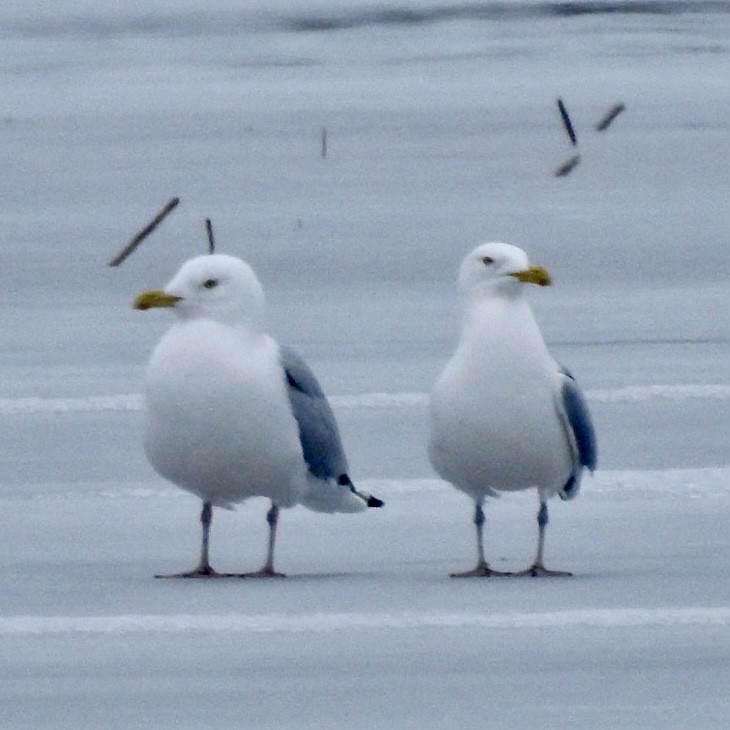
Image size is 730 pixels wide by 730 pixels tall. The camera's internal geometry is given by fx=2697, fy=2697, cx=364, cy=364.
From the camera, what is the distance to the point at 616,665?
602cm

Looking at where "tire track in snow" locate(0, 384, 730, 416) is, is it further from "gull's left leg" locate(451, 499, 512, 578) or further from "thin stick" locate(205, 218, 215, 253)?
"thin stick" locate(205, 218, 215, 253)

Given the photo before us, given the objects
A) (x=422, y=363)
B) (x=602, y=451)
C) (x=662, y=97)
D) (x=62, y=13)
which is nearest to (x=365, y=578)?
(x=602, y=451)

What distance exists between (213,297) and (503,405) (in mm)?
818

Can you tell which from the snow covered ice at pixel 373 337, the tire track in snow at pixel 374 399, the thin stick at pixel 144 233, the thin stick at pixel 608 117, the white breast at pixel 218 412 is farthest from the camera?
the thin stick at pixel 608 117

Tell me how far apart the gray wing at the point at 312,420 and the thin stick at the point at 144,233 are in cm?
681

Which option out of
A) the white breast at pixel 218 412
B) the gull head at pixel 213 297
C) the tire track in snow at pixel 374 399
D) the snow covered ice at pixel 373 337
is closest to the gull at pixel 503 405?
the snow covered ice at pixel 373 337

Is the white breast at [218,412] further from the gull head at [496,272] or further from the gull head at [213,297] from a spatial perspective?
the gull head at [496,272]

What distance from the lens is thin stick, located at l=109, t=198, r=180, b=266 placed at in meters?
14.1

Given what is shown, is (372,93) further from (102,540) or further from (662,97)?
(102,540)

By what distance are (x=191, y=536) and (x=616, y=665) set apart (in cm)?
215

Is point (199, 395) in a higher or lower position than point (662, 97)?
higher

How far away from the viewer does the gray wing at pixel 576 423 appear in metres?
7.13

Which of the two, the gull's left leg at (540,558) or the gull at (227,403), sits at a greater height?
the gull at (227,403)

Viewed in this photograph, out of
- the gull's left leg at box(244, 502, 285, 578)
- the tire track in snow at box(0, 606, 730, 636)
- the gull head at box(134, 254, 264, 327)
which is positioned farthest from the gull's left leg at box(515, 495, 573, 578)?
the gull head at box(134, 254, 264, 327)
